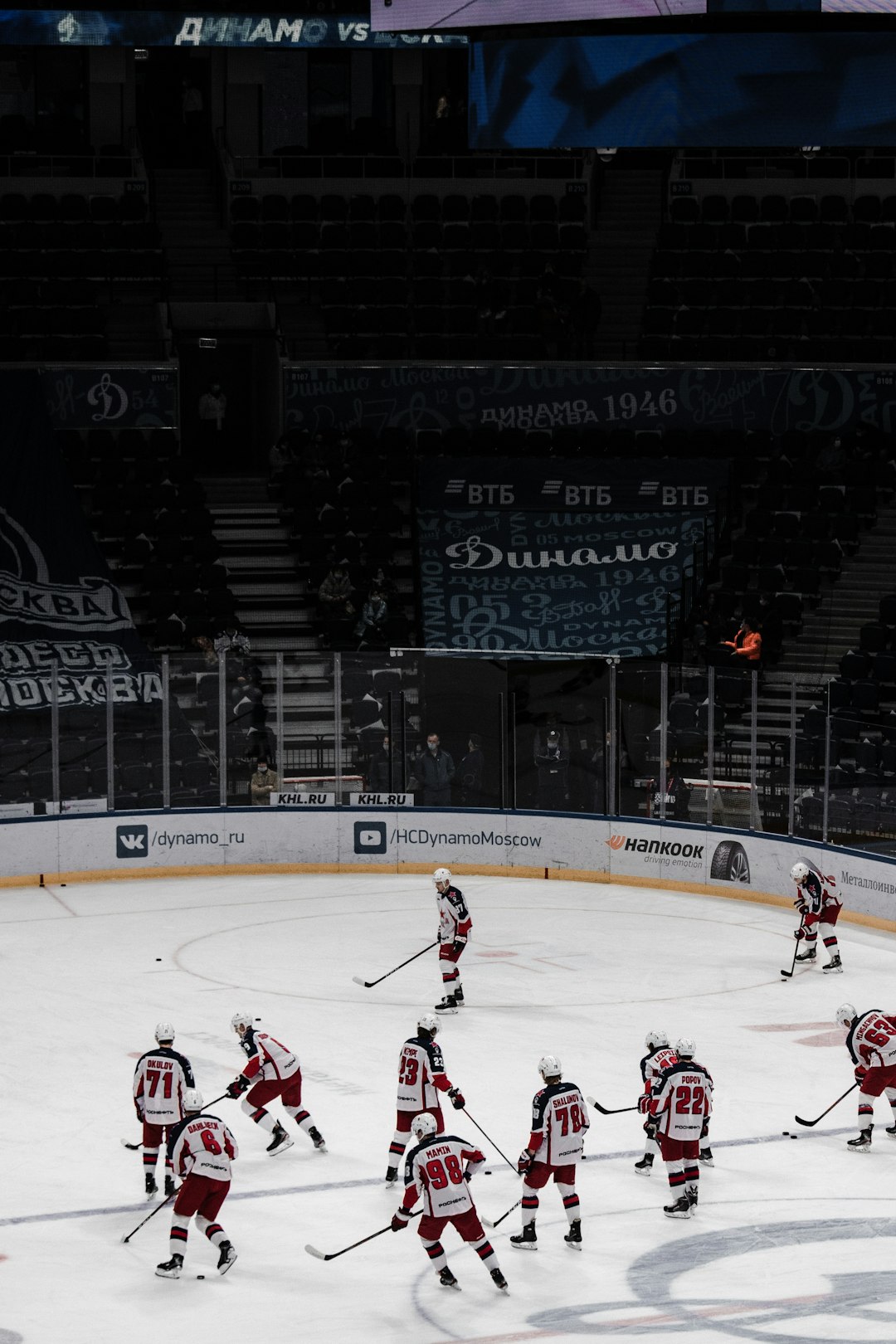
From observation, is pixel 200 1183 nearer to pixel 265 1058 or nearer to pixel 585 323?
pixel 265 1058

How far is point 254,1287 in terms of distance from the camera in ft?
35.8

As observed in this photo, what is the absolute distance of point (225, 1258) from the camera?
11.1 metres

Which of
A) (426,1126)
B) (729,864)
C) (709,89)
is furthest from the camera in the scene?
(729,864)

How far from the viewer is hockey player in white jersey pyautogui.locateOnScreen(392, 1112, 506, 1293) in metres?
10.4

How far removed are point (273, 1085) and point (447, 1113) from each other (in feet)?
4.79

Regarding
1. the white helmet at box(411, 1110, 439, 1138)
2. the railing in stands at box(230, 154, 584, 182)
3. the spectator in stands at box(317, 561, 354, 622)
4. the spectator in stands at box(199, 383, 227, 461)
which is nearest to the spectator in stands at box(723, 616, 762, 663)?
the spectator in stands at box(317, 561, 354, 622)

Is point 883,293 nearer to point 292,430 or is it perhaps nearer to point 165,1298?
point 292,430

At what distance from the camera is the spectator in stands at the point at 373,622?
2702cm

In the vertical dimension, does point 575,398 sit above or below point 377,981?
above

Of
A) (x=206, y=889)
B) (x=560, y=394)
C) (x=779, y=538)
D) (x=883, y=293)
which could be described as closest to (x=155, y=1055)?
(x=206, y=889)

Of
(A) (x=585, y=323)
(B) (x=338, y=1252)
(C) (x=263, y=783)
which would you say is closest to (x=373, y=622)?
(C) (x=263, y=783)

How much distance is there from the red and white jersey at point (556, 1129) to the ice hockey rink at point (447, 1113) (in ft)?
1.90

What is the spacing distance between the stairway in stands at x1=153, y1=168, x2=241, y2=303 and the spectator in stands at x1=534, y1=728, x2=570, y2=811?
36.6 feet

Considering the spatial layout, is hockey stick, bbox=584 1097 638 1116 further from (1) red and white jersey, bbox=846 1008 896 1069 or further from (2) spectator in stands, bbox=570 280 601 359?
(2) spectator in stands, bbox=570 280 601 359
